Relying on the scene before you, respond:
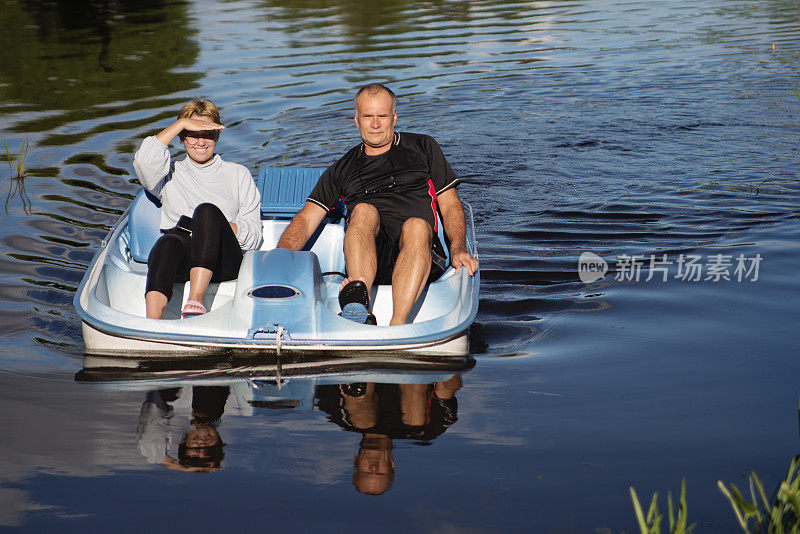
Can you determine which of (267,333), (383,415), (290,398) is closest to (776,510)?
(383,415)

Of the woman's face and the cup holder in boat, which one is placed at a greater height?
the woman's face

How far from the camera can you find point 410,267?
4.54m

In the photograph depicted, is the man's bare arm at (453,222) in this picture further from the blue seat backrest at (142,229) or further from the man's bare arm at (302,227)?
the blue seat backrest at (142,229)

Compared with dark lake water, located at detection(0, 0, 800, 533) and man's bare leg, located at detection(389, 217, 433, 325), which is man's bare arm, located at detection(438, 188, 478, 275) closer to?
man's bare leg, located at detection(389, 217, 433, 325)

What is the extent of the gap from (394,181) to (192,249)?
1.16 meters

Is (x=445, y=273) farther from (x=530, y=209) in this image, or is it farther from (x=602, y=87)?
(x=602, y=87)

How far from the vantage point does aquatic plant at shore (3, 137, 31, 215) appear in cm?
760

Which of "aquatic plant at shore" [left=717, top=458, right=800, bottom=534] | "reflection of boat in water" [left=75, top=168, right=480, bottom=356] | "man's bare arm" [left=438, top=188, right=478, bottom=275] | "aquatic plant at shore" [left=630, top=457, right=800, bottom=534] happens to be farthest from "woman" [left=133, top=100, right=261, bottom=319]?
"aquatic plant at shore" [left=717, top=458, right=800, bottom=534]

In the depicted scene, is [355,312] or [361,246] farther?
[361,246]

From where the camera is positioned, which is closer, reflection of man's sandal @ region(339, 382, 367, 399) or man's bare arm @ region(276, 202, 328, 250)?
reflection of man's sandal @ region(339, 382, 367, 399)

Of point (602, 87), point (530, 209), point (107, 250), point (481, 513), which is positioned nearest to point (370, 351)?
point (481, 513)

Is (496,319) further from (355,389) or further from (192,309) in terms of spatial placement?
(192,309)

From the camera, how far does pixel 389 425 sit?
12.3 feet

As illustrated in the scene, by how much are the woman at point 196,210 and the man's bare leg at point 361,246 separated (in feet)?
1.96
